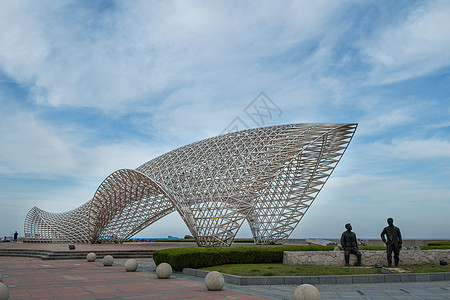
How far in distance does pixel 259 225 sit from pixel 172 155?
13.5m

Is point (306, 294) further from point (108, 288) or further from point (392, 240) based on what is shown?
point (392, 240)

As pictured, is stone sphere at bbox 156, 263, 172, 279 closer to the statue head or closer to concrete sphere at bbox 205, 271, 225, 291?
concrete sphere at bbox 205, 271, 225, 291

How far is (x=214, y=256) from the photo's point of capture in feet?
56.9

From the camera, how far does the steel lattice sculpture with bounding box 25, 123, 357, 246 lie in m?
30.5

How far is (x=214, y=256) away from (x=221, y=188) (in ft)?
47.4

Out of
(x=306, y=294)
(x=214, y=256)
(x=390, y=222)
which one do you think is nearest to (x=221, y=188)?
(x=214, y=256)

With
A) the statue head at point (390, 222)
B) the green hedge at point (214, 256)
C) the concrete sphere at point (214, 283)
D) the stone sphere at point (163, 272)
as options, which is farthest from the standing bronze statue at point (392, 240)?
the stone sphere at point (163, 272)

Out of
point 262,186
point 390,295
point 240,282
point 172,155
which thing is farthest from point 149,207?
point 390,295

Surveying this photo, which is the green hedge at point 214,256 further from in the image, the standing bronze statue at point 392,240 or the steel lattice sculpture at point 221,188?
the steel lattice sculpture at point 221,188

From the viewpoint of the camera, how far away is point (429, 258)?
17.0 meters

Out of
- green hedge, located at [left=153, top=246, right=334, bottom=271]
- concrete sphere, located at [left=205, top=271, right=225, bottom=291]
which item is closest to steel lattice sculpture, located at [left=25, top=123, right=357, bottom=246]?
green hedge, located at [left=153, top=246, right=334, bottom=271]

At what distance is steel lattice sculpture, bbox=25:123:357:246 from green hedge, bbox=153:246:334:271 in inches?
405

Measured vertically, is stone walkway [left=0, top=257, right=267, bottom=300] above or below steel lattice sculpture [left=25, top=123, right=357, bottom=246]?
below

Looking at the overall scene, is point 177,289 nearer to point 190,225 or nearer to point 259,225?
point 190,225
